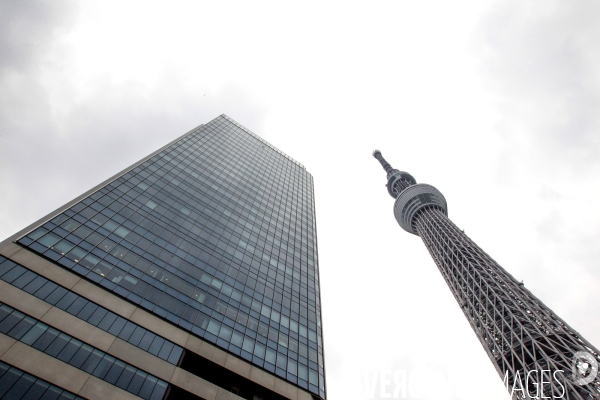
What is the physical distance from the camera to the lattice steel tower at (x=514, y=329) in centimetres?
4512

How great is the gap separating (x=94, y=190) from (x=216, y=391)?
27812 mm

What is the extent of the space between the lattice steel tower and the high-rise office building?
3236cm

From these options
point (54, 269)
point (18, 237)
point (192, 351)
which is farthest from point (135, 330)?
point (18, 237)

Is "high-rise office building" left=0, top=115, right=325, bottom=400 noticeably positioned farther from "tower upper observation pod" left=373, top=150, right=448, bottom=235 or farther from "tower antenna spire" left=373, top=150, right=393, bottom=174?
"tower antenna spire" left=373, top=150, right=393, bottom=174

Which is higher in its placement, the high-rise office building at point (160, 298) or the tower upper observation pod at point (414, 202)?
the tower upper observation pod at point (414, 202)

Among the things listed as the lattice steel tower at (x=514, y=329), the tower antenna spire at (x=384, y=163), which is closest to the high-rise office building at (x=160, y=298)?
the lattice steel tower at (x=514, y=329)

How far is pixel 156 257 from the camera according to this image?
38469mm

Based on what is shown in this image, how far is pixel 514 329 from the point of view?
5797 centimetres

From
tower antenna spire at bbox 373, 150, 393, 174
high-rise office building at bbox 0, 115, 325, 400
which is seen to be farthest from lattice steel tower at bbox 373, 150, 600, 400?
tower antenna spire at bbox 373, 150, 393, 174

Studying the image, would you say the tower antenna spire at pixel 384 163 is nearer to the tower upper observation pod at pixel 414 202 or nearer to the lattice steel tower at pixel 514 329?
the tower upper observation pod at pixel 414 202

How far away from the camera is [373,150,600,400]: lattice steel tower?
45125 mm

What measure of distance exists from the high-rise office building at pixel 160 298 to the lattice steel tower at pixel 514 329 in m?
32.4

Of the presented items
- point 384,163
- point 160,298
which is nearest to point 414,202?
point 384,163

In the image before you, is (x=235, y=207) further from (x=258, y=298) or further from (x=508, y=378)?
(x=508, y=378)
